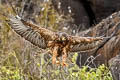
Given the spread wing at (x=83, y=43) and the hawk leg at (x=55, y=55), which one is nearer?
the hawk leg at (x=55, y=55)

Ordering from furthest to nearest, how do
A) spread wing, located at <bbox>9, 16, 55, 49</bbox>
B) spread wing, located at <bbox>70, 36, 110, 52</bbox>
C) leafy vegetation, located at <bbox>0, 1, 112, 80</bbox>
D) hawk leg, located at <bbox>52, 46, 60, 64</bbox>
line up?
leafy vegetation, located at <bbox>0, 1, 112, 80</bbox>, spread wing, located at <bbox>9, 16, 55, 49</bbox>, spread wing, located at <bbox>70, 36, 110, 52</bbox>, hawk leg, located at <bbox>52, 46, 60, 64</bbox>

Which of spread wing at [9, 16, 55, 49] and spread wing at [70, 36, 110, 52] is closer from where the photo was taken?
spread wing at [70, 36, 110, 52]

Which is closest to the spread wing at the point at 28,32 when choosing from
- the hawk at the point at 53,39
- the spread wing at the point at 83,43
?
the hawk at the point at 53,39

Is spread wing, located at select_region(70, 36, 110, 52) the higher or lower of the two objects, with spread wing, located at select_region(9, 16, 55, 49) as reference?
lower

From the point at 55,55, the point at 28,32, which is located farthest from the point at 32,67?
the point at 55,55

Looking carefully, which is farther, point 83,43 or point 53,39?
point 83,43

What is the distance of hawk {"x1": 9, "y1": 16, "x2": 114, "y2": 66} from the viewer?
464 cm

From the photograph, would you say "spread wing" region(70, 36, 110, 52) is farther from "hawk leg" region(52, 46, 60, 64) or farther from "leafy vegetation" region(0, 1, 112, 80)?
"leafy vegetation" region(0, 1, 112, 80)

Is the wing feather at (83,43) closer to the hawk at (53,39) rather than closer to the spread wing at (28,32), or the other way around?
the hawk at (53,39)

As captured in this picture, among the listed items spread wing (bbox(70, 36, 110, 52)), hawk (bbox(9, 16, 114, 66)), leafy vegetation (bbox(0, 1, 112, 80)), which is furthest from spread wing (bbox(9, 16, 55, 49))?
spread wing (bbox(70, 36, 110, 52))

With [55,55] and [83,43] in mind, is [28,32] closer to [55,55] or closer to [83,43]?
[55,55]

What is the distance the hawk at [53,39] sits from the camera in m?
4.64

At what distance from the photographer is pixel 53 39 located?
4641 mm

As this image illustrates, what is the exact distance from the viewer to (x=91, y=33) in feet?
26.7
